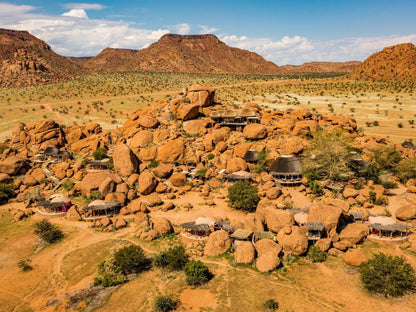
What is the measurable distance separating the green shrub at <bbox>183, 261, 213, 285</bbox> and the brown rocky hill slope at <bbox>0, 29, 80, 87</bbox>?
123 meters

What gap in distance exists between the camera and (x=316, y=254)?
23531 millimetres

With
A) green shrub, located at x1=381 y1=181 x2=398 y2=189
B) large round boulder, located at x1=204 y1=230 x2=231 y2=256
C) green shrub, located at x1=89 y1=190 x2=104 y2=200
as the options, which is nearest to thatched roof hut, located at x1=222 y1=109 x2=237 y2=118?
green shrub, located at x1=89 y1=190 x2=104 y2=200

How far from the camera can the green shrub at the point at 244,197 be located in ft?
101

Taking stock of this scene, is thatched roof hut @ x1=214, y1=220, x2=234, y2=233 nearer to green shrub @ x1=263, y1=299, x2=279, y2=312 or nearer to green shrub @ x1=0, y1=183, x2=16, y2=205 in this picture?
green shrub @ x1=263, y1=299, x2=279, y2=312

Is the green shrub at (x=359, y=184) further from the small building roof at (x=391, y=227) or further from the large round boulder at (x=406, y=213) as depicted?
the small building roof at (x=391, y=227)

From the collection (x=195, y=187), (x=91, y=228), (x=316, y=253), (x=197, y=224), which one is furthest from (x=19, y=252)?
(x=316, y=253)

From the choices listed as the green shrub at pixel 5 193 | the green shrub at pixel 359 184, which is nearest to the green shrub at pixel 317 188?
the green shrub at pixel 359 184

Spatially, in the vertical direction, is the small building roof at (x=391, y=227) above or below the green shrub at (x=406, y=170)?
below

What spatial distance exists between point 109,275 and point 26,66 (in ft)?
439

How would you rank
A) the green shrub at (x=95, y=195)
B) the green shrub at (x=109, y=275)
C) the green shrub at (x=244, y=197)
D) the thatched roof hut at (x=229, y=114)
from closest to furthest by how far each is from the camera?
the green shrub at (x=109, y=275) → the green shrub at (x=244, y=197) → the green shrub at (x=95, y=195) → the thatched roof hut at (x=229, y=114)

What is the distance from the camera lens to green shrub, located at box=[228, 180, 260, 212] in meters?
30.8

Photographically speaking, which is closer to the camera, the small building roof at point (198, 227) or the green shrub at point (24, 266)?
the green shrub at point (24, 266)

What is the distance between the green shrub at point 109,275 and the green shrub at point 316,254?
15.3m

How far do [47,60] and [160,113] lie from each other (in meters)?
122
